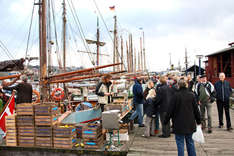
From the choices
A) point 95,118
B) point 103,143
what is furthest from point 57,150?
point 95,118

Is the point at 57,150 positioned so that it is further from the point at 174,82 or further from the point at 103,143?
the point at 174,82

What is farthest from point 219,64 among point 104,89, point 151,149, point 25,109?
point 25,109

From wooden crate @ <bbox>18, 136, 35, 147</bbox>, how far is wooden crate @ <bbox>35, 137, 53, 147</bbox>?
13 centimetres

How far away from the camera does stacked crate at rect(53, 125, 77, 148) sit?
566 centimetres

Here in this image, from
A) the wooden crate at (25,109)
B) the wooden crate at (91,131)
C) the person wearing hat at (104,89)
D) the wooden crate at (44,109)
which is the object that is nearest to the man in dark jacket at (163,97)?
the person wearing hat at (104,89)

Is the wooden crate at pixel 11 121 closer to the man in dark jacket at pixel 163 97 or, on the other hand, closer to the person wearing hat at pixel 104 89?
the person wearing hat at pixel 104 89

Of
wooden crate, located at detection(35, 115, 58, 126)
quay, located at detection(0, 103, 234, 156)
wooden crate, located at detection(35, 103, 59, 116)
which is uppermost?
wooden crate, located at detection(35, 103, 59, 116)

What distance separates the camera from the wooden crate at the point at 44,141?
228 inches

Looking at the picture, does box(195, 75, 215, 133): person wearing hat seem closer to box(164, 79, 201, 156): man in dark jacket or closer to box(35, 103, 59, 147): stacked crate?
box(164, 79, 201, 156): man in dark jacket

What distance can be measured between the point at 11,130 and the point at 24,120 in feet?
1.70

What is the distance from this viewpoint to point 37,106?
580cm

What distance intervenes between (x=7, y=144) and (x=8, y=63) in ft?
32.0

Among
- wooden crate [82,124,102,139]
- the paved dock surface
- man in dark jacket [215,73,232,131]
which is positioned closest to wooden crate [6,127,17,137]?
wooden crate [82,124,102,139]

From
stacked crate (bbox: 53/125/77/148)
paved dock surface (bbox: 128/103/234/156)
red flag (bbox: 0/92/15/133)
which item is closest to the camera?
paved dock surface (bbox: 128/103/234/156)
